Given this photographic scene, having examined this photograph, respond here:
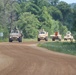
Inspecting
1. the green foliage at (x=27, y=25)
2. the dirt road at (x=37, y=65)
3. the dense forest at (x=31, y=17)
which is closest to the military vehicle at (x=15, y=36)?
the dense forest at (x=31, y=17)

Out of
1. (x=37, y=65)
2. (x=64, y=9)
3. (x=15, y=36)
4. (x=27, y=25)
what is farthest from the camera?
(x=64, y=9)

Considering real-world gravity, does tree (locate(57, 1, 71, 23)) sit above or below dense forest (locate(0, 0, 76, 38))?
above

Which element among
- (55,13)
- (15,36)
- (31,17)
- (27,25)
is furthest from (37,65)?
(55,13)

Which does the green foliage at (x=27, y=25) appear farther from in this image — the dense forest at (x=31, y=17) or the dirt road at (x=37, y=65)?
the dirt road at (x=37, y=65)

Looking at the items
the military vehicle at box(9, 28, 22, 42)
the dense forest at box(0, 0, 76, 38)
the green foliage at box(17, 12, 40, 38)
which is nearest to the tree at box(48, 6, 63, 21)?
the dense forest at box(0, 0, 76, 38)

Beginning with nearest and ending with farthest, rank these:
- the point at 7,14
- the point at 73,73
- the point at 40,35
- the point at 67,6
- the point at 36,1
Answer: the point at 73,73 < the point at 40,35 < the point at 7,14 < the point at 36,1 < the point at 67,6

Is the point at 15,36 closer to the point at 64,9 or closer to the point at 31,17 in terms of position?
the point at 31,17

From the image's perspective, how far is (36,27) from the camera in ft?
263

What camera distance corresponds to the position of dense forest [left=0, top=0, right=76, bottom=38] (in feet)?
242

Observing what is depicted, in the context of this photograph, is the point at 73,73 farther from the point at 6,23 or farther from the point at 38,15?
the point at 38,15

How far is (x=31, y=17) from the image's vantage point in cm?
7562

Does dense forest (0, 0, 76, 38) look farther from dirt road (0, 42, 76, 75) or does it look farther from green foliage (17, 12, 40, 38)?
dirt road (0, 42, 76, 75)

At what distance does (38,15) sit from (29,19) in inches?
546

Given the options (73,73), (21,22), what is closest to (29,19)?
(21,22)
